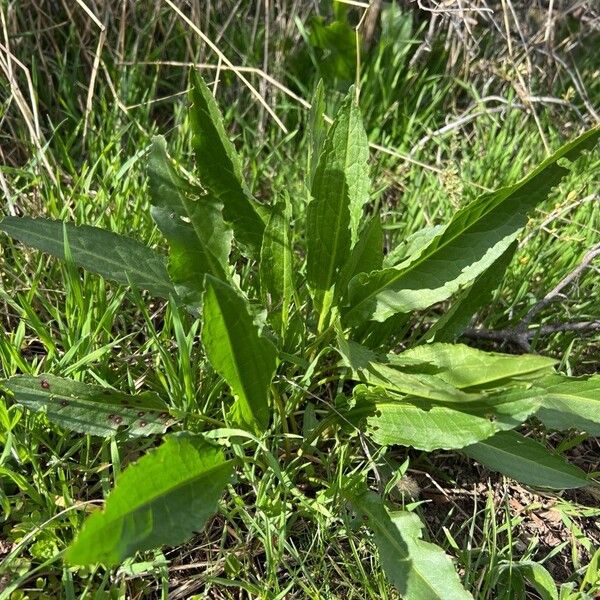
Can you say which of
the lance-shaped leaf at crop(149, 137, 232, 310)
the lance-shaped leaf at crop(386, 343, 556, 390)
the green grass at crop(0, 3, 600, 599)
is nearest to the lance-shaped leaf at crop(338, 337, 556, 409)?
the lance-shaped leaf at crop(386, 343, 556, 390)

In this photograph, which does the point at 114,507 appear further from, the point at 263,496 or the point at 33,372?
the point at 33,372

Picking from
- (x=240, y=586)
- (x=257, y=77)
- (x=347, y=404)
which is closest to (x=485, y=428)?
(x=347, y=404)

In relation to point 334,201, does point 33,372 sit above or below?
below

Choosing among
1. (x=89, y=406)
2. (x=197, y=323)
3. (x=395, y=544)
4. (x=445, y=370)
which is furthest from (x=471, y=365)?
(x=89, y=406)

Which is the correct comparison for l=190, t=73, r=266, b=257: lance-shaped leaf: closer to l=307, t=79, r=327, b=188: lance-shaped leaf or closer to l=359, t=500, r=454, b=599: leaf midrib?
l=307, t=79, r=327, b=188: lance-shaped leaf

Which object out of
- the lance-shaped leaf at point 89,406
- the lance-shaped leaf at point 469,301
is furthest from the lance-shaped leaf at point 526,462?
the lance-shaped leaf at point 89,406

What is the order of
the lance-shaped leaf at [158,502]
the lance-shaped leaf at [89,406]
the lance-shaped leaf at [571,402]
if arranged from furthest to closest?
the lance-shaped leaf at [571,402] → the lance-shaped leaf at [89,406] → the lance-shaped leaf at [158,502]

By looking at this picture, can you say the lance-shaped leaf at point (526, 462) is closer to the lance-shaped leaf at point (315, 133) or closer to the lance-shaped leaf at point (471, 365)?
the lance-shaped leaf at point (471, 365)
